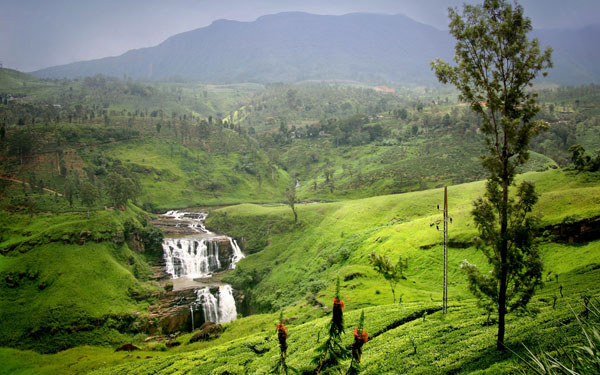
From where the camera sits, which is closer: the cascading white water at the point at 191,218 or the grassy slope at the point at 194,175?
the cascading white water at the point at 191,218

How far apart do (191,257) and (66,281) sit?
2473cm

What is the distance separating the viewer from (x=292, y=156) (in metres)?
182

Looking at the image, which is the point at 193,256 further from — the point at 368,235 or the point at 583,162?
the point at 583,162

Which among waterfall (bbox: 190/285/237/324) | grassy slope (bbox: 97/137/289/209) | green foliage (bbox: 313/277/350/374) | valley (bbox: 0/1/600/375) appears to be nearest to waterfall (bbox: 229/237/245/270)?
valley (bbox: 0/1/600/375)

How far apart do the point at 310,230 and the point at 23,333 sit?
165 feet

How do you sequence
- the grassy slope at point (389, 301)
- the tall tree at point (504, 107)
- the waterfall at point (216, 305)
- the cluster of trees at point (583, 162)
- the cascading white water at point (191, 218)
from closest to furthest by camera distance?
1. the tall tree at point (504, 107)
2. the grassy slope at point (389, 301)
3. the cluster of trees at point (583, 162)
4. the waterfall at point (216, 305)
5. the cascading white water at point (191, 218)

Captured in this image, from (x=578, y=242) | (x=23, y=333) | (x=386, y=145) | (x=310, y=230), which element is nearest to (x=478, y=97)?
(x=578, y=242)

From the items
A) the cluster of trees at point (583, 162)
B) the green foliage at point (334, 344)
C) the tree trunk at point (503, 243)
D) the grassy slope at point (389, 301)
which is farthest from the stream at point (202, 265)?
the cluster of trees at point (583, 162)

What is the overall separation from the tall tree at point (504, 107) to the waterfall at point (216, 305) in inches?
1758

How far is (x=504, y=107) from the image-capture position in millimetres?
14773

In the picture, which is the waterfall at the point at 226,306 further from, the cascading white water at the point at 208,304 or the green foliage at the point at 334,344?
the green foliage at the point at 334,344

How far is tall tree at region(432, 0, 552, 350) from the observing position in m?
14.1

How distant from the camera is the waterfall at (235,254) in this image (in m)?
73.0

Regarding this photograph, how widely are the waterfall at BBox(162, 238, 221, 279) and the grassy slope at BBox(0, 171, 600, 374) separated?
7814 mm
